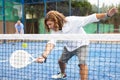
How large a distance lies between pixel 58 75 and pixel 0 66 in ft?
5.44

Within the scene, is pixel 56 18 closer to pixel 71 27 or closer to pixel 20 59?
pixel 71 27

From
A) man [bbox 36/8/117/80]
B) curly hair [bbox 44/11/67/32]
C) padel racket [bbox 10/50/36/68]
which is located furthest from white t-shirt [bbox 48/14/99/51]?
padel racket [bbox 10/50/36/68]

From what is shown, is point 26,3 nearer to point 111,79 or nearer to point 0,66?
point 0,66

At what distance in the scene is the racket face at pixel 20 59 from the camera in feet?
14.1

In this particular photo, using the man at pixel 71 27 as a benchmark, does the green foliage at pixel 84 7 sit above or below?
above

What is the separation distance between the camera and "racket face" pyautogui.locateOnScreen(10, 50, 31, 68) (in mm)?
4285

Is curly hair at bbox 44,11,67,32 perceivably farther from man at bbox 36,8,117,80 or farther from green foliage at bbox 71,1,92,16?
green foliage at bbox 71,1,92,16

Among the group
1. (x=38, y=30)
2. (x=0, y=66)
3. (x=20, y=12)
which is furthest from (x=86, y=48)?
(x=38, y=30)

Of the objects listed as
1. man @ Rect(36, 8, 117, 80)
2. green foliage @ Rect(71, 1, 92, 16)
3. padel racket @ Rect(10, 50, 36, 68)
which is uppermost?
green foliage @ Rect(71, 1, 92, 16)

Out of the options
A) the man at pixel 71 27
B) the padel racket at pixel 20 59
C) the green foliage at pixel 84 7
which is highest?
the green foliage at pixel 84 7

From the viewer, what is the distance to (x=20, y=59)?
4.43 meters

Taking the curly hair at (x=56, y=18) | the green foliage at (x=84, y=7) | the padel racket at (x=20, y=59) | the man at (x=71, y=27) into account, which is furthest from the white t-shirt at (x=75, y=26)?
the green foliage at (x=84, y=7)

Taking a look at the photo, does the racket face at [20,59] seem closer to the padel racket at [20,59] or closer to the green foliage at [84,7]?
the padel racket at [20,59]

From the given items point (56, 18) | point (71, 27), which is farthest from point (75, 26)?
point (56, 18)
